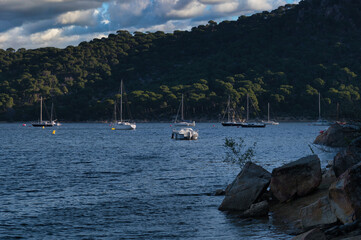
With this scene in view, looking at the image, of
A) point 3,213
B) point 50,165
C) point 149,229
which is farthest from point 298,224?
point 50,165

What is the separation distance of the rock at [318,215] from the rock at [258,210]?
12.4 ft

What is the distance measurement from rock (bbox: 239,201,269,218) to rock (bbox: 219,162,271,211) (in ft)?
3.11

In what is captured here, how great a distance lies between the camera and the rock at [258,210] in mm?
20609

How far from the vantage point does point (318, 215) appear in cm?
1630

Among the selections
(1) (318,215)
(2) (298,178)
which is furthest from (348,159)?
(1) (318,215)

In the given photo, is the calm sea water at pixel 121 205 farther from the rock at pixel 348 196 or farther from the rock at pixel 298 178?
the rock at pixel 348 196

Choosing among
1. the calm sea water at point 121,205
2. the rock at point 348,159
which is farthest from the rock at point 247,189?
the rock at point 348,159

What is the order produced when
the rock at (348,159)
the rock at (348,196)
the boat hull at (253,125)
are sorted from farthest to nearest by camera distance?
the boat hull at (253,125) < the rock at (348,159) < the rock at (348,196)

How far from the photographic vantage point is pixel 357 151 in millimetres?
20625

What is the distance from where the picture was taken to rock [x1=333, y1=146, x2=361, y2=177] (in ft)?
67.2

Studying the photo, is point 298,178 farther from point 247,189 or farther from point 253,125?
point 253,125

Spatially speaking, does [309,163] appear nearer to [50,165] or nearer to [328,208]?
[328,208]

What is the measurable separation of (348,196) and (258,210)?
22.5ft

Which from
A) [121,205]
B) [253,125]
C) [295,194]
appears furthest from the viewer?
[253,125]
